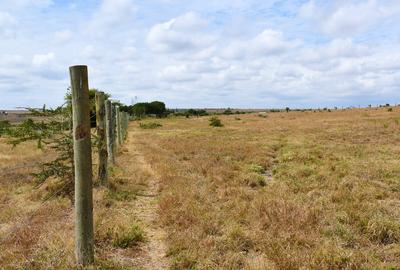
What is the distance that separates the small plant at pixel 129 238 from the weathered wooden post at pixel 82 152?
1142 mm

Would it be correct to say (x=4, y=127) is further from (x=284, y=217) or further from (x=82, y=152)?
(x=284, y=217)

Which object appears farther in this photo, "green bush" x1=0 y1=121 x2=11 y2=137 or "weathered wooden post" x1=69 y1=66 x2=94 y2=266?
"green bush" x1=0 y1=121 x2=11 y2=137

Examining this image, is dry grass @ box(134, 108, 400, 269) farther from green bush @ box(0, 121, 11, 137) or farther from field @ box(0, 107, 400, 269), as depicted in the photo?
green bush @ box(0, 121, 11, 137)

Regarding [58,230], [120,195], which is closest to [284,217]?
[58,230]

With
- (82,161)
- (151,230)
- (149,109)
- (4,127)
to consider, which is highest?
(149,109)

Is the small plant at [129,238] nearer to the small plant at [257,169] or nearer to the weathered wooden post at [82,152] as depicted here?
the weathered wooden post at [82,152]

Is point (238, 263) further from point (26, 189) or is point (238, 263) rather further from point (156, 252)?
point (26, 189)

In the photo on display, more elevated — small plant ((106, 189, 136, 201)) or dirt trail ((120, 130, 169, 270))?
small plant ((106, 189, 136, 201))

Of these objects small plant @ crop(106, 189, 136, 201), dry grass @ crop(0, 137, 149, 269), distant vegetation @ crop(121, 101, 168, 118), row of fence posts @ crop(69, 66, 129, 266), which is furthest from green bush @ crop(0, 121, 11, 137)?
distant vegetation @ crop(121, 101, 168, 118)

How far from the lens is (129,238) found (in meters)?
6.11

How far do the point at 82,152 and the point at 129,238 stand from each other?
1.89 metres

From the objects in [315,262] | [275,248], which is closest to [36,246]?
[275,248]

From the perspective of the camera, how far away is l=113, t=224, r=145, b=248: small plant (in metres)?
5.98

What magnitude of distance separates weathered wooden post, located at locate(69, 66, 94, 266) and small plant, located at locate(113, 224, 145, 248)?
1142mm
